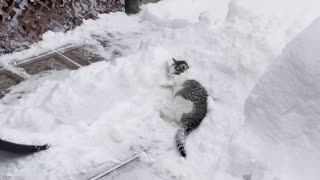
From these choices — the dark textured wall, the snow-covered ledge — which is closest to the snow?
the snow-covered ledge

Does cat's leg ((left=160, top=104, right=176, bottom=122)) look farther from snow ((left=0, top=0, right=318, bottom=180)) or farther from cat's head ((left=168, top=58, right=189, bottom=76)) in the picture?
cat's head ((left=168, top=58, right=189, bottom=76))

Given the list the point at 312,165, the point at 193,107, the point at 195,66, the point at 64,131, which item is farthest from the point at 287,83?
the point at 64,131

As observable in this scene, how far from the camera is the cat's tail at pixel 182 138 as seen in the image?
13.5 feet

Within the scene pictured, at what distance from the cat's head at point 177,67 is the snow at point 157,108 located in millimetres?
107

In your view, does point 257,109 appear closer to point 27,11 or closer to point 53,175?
point 53,175

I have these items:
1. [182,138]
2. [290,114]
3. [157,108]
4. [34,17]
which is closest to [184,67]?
[157,108]

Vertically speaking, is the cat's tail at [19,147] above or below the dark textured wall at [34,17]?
below

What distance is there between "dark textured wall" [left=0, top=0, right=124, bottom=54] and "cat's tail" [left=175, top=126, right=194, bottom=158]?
9.49 feet

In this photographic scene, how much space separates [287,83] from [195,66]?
149cm

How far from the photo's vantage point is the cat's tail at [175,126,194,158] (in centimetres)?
412

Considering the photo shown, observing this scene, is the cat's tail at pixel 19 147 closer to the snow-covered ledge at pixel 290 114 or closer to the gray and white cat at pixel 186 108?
the gray and white cat at pixel 186 108

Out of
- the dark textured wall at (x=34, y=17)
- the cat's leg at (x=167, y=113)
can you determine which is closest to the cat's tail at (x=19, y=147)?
the cat's leg at (x=167, y=113)

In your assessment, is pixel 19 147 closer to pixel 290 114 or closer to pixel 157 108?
pixel 157 108

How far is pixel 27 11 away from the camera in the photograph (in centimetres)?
604
